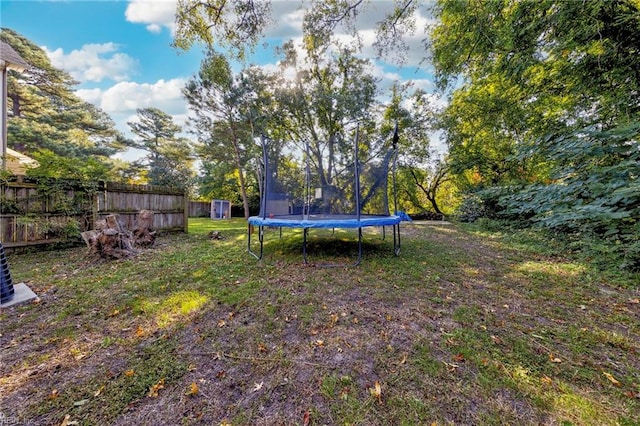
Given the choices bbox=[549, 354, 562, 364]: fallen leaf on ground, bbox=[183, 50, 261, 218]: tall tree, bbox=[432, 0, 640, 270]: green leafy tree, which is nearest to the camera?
bbox=[549, 354, 562, 364]: fallen leaf on ground

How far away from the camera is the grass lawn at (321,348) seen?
102 centimetres

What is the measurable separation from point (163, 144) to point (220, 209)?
737 centimetres

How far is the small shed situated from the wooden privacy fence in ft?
25.8

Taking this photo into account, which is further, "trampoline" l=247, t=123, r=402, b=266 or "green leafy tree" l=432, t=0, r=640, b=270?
"trampoline" l=247, t=123, r=402, b=266

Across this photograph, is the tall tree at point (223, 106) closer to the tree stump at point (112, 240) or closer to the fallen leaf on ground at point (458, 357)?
the tree stump at point (112, 240)

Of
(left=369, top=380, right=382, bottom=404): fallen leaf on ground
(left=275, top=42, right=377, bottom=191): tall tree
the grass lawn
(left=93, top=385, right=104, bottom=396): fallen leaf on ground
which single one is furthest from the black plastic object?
(left=275, top=42, right=377, bottom=191): tall tree

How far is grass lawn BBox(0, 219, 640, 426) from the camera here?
1.02m

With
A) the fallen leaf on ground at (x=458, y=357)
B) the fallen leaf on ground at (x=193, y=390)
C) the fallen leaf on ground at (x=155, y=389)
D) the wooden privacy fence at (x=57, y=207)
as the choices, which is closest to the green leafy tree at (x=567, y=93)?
the fallen leaf on ground at (x=458, y=357)

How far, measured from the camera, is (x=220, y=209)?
12.8 metres

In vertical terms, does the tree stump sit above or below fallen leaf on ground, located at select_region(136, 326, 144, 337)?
above

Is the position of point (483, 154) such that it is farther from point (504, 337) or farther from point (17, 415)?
point (17, 415)

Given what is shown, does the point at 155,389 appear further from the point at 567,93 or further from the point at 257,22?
the point at 567,93

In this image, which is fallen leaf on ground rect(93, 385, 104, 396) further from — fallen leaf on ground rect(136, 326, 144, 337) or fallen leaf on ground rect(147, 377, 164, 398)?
fallen leaf on ground rect(136, 326, 144, 337)

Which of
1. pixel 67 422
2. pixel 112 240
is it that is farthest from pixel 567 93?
pixel 112 240
